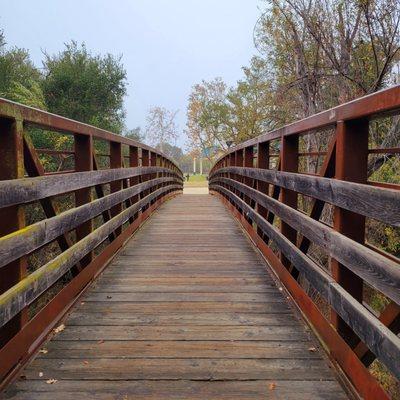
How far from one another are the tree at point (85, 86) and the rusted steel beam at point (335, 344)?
18.6 m

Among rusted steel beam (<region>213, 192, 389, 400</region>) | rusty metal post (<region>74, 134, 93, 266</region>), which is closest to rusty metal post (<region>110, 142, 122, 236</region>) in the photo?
rusty metal post (<region>74, 134, 93, 266</region>)

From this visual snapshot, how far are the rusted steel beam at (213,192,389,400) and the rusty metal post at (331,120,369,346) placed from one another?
0.10 metres

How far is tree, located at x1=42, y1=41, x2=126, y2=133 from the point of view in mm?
21203

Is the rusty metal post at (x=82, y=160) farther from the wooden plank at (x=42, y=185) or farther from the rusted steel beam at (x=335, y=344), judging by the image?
the rusted steel beam at (x=335, y=344)

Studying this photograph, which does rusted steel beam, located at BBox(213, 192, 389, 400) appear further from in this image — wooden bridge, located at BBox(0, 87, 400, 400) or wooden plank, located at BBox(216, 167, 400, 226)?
wooden plank, located at BBox(216, 167, 400, 226)

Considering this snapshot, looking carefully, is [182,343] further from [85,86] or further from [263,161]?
[85,86]

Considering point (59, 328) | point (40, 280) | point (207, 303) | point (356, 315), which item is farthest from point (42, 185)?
point (356, 315)

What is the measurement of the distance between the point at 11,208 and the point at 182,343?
53.4 inches

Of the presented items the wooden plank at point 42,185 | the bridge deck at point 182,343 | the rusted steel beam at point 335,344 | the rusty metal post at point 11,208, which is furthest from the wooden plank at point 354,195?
the rusty metal post at point 11,208

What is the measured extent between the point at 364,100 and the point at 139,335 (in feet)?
6.72

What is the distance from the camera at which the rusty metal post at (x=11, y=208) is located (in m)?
2.55

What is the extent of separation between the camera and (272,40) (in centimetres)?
1288

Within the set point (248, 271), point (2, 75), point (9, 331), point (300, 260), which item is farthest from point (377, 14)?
point (2, 75)

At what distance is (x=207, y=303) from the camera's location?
374 cm
